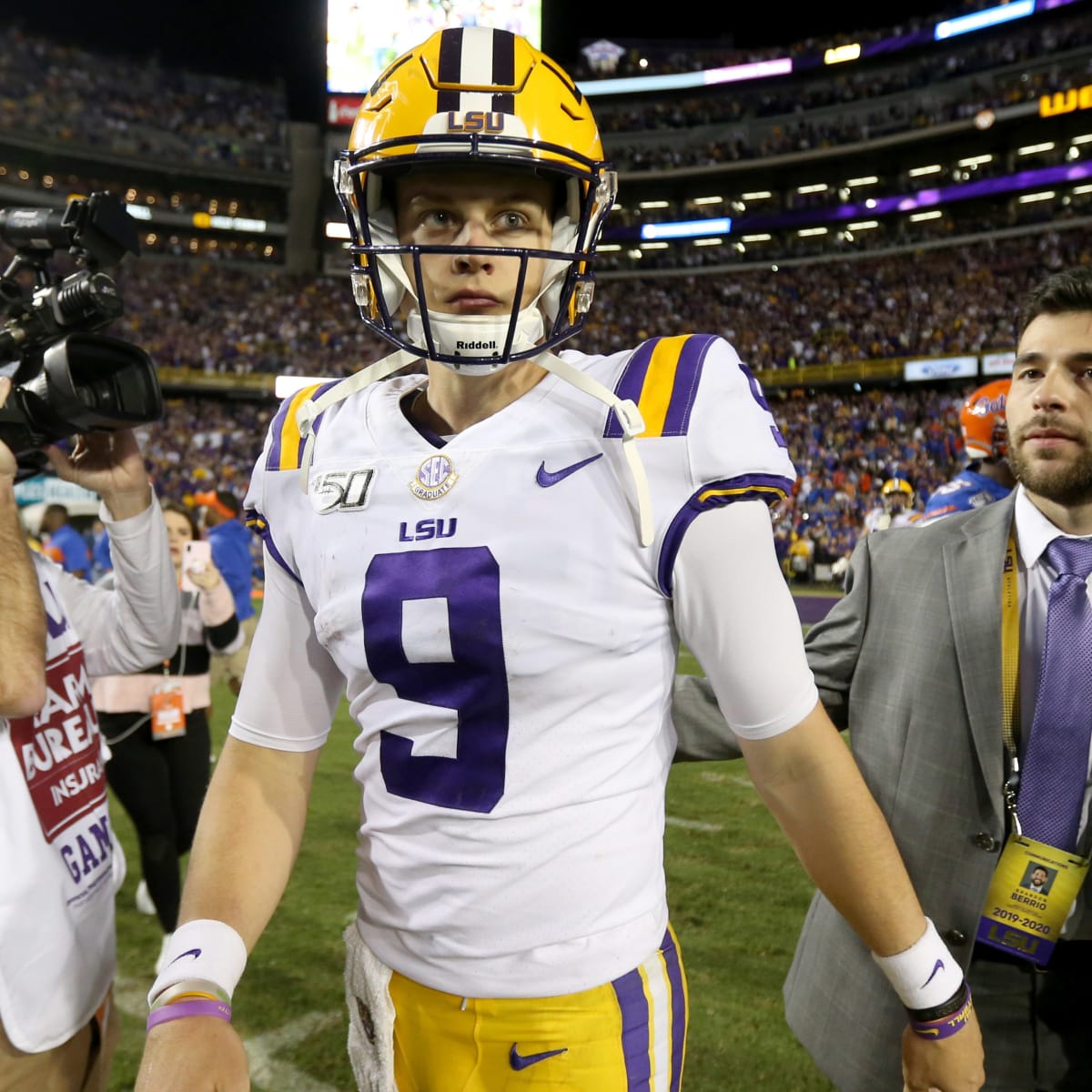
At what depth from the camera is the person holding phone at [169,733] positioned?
3.68m

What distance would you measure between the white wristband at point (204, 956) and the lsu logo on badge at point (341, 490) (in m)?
0.54

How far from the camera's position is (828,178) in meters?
30.8

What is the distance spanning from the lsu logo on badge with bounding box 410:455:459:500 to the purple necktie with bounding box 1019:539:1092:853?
4.23ft

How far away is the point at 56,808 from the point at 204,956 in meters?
0.77

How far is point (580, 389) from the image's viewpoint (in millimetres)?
1282

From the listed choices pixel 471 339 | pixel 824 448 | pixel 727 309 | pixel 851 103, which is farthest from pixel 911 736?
pixel 851 103

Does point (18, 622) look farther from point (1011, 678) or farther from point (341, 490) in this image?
point (1011, 678)

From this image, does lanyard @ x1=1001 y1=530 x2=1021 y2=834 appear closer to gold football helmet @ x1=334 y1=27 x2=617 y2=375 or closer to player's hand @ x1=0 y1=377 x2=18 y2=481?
gold football helmet @ x1=334 y1=27 x2=617 y2=375

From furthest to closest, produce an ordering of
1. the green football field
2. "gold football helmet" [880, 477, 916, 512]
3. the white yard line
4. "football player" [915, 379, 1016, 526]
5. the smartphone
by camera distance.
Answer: "gold football helmet" [880, 477, 916, 512], the white yard line, "football player" [915, 379, 1016, 526], the smartphone, the green football field

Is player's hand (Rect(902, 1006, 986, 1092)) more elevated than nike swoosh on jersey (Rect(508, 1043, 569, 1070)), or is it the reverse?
nike swoosh on jersey (Rect(508, 1043, 569, 1070))

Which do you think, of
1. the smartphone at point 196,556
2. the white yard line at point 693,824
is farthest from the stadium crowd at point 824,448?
the smartphone at point 196,556

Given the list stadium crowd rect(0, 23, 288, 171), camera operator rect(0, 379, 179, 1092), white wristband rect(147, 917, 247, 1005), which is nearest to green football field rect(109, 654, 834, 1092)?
camera operator rect(0, 379, 179, 1092)

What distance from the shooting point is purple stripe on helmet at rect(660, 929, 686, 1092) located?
126 centimetres

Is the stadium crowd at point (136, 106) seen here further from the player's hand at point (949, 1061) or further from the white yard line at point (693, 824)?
the player's hand at point (949, 1061)
